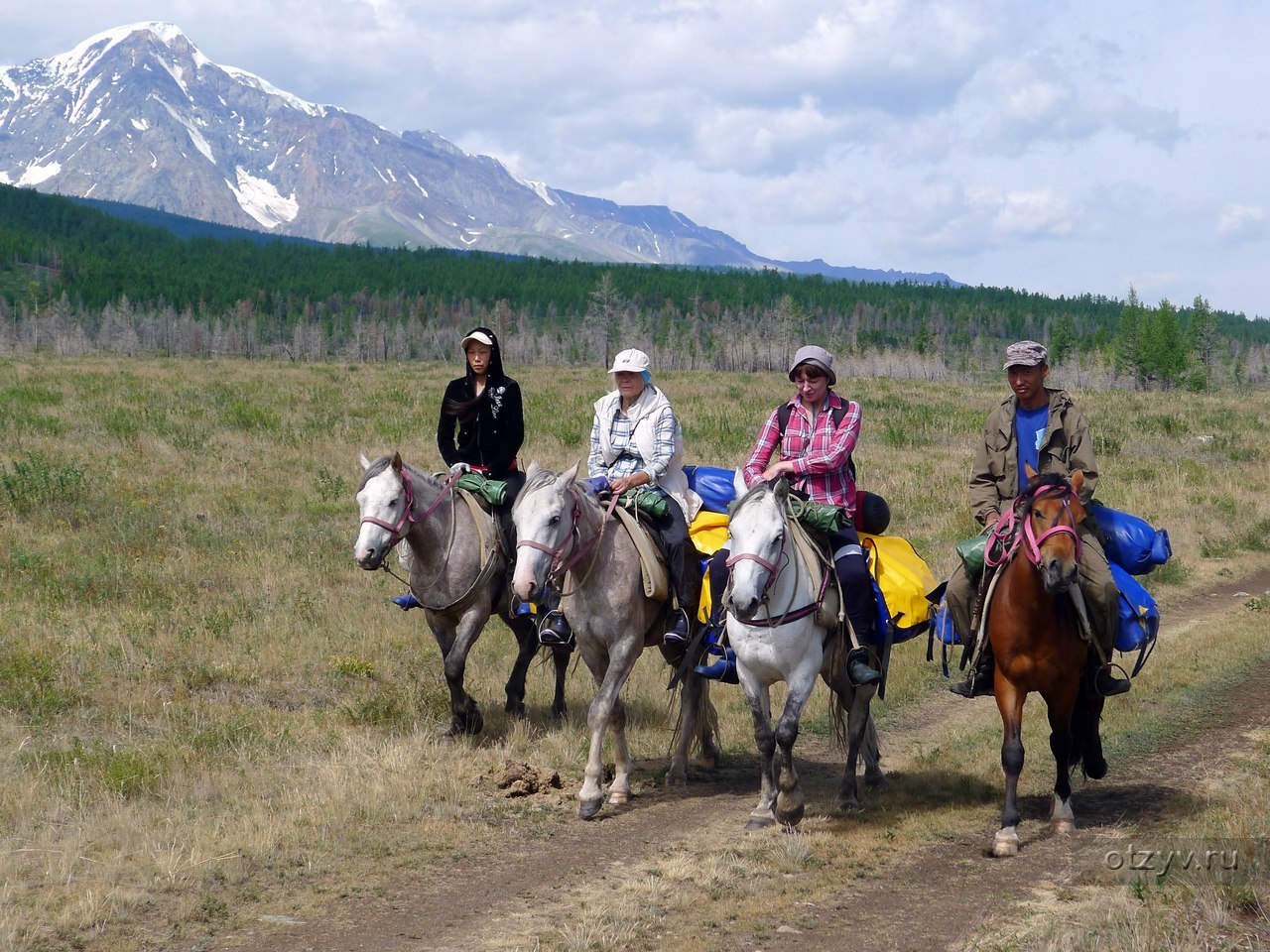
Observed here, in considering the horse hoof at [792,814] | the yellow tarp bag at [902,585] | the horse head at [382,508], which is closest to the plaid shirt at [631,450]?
the horse head at [382,508]

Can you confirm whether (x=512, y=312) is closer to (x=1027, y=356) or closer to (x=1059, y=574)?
(x=1027, y=356)

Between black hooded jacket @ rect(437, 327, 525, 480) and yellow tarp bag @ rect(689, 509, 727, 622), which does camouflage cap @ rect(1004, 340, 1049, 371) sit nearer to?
yellow tarp bag @ rect(689, 509, 727, 622)

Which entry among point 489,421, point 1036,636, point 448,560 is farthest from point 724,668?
point 489,421

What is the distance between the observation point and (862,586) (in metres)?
8.10

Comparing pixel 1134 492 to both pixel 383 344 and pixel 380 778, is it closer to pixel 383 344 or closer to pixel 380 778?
pixel 380 778

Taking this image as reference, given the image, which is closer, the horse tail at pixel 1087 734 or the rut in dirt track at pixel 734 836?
the rut in dirt track at pixel 734 836

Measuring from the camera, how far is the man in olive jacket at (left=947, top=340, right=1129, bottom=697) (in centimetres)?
774

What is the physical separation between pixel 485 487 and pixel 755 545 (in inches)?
134

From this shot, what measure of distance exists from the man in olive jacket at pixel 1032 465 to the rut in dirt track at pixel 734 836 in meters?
1.08

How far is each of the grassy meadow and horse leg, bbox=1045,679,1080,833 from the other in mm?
821

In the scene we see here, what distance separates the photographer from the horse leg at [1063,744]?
767 cm

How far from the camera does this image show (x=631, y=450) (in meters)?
9.20

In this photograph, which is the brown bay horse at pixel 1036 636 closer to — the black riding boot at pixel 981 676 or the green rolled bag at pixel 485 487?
the black riding boot at pixel 981 676

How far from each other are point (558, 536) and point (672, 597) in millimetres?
1684
